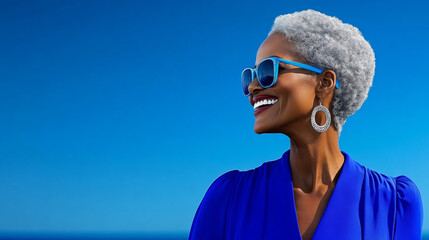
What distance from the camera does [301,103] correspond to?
12.1 feet

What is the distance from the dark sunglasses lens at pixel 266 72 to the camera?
373cm

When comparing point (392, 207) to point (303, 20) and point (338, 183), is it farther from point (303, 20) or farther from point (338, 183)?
point (303, 20)

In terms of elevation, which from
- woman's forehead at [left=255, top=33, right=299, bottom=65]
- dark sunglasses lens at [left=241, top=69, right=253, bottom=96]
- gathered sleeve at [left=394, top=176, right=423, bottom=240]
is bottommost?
gathered sleeve at [left=394, top=176, right=423, bottom=240]

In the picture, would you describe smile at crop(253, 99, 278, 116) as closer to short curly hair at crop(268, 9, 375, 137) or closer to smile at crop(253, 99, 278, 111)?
smile at crop(253, 99, 278, 111)

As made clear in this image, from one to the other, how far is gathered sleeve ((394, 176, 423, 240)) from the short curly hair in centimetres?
68

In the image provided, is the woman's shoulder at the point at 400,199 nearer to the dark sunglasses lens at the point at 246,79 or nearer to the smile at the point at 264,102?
the smile at the point at 264,102

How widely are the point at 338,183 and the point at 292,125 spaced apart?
581 millimetres

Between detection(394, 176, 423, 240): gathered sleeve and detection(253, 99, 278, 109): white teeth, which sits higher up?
detection(253, 99, 278, 109): white teeth

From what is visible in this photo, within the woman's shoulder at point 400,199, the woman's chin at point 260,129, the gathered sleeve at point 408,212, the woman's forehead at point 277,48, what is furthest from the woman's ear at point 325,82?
the gathered sleeve at point 408,212

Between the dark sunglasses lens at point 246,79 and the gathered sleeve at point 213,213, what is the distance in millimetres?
784

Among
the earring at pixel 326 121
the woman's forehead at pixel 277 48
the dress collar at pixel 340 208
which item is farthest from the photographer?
the woman's forehead at pixel 277 48

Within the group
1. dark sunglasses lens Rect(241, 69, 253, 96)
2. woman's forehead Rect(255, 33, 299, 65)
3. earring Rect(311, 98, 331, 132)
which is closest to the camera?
earring Rect(311, 98, 331, 132)

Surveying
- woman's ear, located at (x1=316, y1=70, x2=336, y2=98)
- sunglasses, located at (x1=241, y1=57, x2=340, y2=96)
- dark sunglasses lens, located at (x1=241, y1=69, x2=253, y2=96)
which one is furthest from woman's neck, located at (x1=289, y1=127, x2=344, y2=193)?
dark sunglasses lens, located at (x1=241, y1=69, x2=253, y2=96)

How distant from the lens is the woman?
368cm
